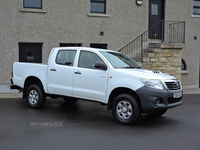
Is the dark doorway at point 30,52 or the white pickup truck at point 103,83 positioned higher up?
the dark doorway at point 30,52

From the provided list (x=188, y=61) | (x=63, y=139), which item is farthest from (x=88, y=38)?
(x=63, y=139)

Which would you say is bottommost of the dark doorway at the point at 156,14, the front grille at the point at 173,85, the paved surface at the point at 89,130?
the paved surface at the point at 89,130

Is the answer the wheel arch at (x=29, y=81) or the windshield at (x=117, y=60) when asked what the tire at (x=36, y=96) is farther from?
the windshield at (x=117, y=60)

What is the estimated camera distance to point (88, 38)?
506 inches

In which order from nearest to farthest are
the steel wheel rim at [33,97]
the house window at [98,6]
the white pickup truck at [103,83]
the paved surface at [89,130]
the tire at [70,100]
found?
the paved surface at [89,130], the white pickup truck at [103,83], the steel wheel rim at [33,97], the tire at [70,100], the house window at [98,6]

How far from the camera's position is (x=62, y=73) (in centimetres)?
703

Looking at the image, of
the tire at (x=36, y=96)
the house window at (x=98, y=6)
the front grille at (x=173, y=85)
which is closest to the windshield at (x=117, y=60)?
the front grille at (x=173, y=85)

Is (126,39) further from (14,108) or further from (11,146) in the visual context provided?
(11,146)

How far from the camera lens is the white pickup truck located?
576cm

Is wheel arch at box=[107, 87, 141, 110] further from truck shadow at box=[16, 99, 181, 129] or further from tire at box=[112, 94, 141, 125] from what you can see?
truck shadow at box=[16, 99, 181, 129]

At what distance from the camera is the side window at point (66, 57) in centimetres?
708

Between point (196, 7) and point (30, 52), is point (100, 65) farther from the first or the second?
point (196, 7)

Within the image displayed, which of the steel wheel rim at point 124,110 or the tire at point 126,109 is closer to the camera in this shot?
the tire at point 126,109

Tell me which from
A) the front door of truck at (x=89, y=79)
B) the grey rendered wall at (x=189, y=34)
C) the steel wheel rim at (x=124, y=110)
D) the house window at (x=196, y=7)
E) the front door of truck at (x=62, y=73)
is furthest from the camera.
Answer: the house window at (x=196, y=7)
